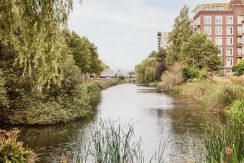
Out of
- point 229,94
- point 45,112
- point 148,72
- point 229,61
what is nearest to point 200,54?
point 229,61

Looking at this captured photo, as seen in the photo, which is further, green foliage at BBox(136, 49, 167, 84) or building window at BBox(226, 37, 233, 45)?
building window at BBox(226, 37, 233, 45)

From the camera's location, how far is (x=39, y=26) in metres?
10.2

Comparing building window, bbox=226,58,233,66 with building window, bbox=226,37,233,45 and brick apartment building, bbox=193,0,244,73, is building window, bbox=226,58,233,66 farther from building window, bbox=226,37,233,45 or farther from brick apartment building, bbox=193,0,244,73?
building window, bbox=226,37,233,45

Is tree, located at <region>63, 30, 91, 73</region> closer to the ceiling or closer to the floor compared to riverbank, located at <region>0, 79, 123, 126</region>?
closer to the ceiling

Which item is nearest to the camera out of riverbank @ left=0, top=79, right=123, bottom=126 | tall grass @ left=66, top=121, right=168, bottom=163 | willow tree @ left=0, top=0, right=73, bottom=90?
tall grass @ left=66, top=121, right=168, bottom=163

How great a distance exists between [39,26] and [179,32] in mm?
62804

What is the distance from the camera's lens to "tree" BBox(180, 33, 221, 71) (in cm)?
6419

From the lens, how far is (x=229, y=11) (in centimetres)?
8894

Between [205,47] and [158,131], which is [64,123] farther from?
[205,47]

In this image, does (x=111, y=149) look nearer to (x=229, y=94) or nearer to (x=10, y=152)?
(x=10, y=152)

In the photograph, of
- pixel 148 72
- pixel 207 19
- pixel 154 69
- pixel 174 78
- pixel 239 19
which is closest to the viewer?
pixel 174 78

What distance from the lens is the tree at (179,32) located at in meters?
71.3

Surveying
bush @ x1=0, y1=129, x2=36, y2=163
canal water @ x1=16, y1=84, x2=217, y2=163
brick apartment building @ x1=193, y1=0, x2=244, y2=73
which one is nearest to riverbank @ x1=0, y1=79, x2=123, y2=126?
canal water @ x1=16, y1=84, x2=217, y2=163

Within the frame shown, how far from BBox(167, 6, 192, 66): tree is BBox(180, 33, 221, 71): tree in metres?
5.42
